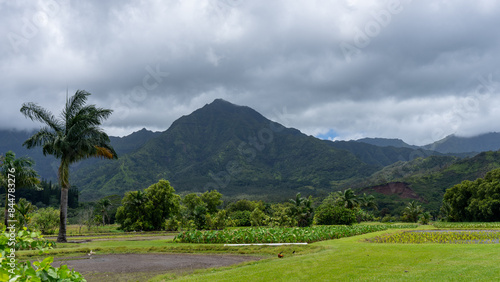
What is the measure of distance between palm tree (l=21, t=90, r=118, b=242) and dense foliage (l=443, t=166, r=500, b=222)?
187 feet

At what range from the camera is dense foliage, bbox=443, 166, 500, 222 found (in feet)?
167

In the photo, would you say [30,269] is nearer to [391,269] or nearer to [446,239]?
[391,269]

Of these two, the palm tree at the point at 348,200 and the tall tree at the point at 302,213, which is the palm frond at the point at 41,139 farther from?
the palm tree at the point at 348,200

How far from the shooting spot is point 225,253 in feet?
71.3

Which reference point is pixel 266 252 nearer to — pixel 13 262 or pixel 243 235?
pixel 243 235

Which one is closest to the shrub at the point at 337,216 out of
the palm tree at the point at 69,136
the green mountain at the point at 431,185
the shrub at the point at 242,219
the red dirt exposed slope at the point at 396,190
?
the shrub at the point at 242,219

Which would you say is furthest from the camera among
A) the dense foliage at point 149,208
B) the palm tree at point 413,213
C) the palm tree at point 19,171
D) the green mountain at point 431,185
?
the green mountain at point 431,185

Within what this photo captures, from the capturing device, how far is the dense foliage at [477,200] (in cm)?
5103

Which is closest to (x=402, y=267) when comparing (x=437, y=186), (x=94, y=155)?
(x=94, y=155)

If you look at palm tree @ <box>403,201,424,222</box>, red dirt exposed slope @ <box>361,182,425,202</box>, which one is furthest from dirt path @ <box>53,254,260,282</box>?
red dirt exposed slope @ <box>361,182,425,202</box>

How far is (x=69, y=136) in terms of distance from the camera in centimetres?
2878

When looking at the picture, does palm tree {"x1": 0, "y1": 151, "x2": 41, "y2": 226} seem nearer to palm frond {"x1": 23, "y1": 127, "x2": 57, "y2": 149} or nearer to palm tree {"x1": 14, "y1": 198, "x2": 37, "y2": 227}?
palm frond {"x1": 23, "y1": 127, "x2": 57, "y2": 149}

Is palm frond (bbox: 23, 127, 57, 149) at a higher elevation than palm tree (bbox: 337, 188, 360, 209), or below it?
higher

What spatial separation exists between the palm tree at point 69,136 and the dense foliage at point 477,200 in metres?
57.1
